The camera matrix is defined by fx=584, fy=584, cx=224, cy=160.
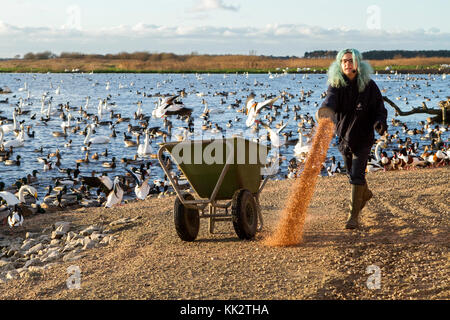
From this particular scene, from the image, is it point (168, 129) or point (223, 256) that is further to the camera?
point (168, 129)

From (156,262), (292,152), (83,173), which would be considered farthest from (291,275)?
(292,152)

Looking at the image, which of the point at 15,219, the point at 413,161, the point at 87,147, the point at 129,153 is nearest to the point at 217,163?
the point at 15,219

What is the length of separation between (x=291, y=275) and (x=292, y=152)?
21.7m

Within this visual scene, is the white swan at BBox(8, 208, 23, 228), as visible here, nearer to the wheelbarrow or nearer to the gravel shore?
the gravel shore

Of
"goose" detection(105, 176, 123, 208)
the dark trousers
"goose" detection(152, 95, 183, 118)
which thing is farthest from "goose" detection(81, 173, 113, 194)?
the dark trousers

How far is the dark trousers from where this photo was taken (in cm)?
795

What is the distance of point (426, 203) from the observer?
10164 mm

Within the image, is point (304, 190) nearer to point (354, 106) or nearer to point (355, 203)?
point (355, 203)

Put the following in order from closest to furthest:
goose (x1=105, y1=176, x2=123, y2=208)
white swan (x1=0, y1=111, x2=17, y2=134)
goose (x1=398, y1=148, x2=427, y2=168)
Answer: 1. goose (x1=105, y1=176, x2=123, y2=208)
2. goose (x1=398, y1=148, x2=427, y2=168)
3. white swan (x1=0, y1=111, x2=17, y2=134)

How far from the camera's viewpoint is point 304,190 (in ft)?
26.2

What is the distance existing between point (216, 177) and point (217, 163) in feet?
0.88

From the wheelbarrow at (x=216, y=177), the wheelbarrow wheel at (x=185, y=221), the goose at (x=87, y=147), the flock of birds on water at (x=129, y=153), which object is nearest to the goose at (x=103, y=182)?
the flock of birds on water at (x=129, y=153)

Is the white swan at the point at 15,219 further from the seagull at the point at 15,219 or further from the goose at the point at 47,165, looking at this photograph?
the goose at the point at 47,165

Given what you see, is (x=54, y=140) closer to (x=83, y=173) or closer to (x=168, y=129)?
(x=168, y=129)
